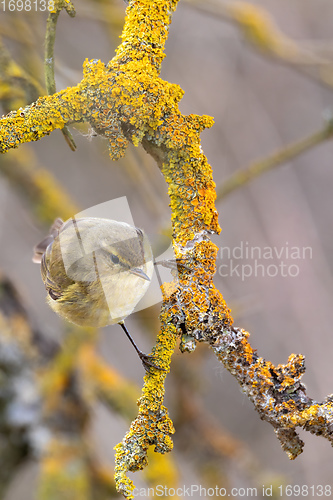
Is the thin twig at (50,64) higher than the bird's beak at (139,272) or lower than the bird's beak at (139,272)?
higher

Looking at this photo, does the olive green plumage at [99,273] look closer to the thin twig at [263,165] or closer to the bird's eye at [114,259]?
the bird's eye at [114,259]

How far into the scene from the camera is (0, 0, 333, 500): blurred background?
2980 mm

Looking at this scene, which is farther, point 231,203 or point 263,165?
point 231,203

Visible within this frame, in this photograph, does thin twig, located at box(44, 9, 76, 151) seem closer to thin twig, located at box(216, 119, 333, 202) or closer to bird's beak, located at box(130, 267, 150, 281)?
bird's beak, located at box(130, 267, 150, 281)

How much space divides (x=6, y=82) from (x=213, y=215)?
3.55 ft

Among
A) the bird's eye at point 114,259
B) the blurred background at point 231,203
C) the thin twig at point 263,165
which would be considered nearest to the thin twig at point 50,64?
the bird's eye at point 114,259

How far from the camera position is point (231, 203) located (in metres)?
4.34

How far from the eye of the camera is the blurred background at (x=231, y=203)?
9.78ft

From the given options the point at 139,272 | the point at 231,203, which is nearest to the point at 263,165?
the point at 139,272

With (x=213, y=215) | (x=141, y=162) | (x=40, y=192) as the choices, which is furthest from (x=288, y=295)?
(x=213, y=215)

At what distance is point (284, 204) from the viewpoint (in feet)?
13.4

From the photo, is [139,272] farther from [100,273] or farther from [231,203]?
[231,203]

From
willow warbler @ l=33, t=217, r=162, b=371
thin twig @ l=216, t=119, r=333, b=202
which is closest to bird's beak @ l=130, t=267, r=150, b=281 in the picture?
willow warbler @ l=33, t=217, r=162, b=371

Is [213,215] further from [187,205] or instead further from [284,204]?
[284,204]
